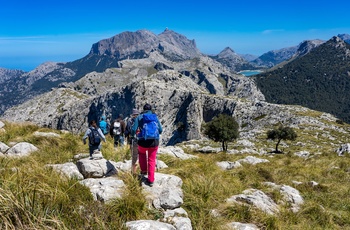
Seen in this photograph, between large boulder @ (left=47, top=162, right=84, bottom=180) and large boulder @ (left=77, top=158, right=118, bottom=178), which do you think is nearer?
large boulder @ (left=47, top=162, right=84, bottom=180)

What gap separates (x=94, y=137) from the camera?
11.8 m

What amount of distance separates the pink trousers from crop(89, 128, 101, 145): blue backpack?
10.5ft

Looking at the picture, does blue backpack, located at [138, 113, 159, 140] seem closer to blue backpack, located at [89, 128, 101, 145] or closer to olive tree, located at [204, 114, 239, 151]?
blue backpack, located at [89, 128, 101, 145]

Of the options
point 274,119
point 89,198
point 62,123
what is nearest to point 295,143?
point 274,119

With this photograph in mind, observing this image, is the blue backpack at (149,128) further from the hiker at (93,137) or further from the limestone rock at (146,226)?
the hiker at (93,137)

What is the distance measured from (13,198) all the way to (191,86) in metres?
160

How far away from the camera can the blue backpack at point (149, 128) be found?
29.1 feet

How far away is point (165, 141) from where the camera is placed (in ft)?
372

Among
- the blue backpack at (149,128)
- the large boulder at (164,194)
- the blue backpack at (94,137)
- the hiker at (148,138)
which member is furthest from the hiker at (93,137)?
the large boulder at (164,194)

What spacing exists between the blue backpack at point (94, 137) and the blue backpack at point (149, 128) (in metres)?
3.48

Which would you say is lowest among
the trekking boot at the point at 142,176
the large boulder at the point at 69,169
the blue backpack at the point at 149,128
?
the trekking boot at the point at 142,176

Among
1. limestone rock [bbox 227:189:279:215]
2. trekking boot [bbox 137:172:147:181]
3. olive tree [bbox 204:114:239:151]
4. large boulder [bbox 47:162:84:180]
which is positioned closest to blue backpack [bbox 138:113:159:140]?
trekking boot [bbox 137:172:147:181]

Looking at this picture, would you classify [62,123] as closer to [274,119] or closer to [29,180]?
[274,119]

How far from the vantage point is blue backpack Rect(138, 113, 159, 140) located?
888cm
